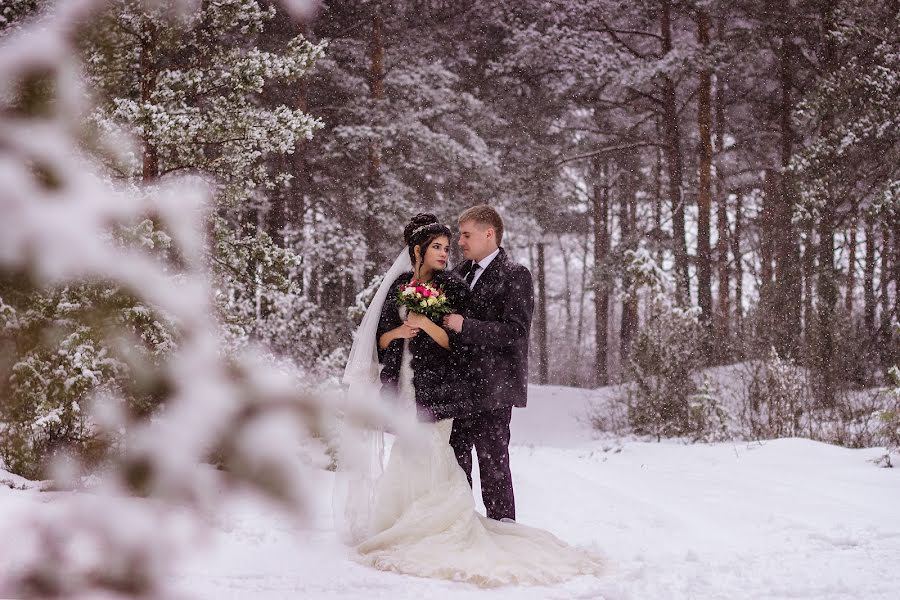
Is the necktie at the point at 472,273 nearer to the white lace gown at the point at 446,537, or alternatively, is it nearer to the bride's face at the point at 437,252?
the bride's face at the point at 437,252

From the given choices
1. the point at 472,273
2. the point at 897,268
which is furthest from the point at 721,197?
the point at 472,273

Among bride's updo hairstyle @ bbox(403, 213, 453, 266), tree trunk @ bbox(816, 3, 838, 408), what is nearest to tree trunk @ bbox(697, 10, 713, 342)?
tree trunk @ bbox(816, 3, 838, 408)

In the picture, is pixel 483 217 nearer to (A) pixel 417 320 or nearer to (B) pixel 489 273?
(B) pixel 489 273

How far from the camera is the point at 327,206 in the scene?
54.7 feet

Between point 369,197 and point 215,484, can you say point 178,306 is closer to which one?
point 215,484

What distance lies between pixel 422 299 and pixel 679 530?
2794mm

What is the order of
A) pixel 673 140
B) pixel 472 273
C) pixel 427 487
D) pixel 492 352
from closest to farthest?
pixel 427 487
pixel 492 352
pixel 472 273
pixel 673 140

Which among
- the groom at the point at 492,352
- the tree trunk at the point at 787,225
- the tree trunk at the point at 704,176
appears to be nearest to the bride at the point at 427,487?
the groom at the point at 492,352

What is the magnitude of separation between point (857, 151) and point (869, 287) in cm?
337

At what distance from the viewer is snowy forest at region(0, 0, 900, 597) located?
0.65 m

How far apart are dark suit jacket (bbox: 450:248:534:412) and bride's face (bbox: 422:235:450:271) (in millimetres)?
379

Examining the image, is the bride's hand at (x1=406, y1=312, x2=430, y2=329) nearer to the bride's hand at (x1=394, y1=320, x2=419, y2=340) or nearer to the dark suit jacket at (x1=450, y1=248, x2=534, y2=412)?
the bride's hand at (x1=394, y1=320, x2=419, y2=340)

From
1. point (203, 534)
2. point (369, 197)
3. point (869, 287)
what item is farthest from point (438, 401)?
point (869, 287)

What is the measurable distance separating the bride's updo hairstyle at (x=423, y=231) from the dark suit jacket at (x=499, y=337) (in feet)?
1.53
